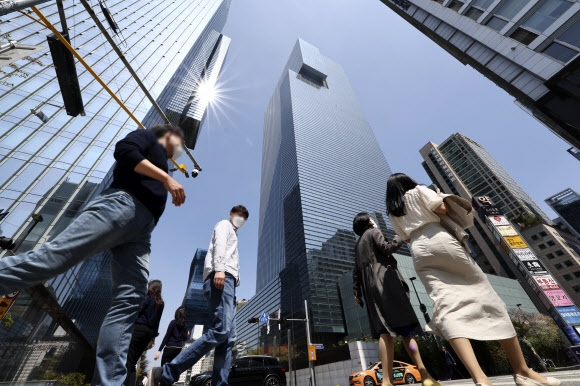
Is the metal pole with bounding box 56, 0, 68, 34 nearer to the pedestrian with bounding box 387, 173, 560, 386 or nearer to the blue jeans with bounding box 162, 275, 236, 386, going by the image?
the blue jeans with bounding box 162, 275, 236, 386

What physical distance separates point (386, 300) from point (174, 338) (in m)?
5.23

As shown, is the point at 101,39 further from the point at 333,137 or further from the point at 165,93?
the point at 333,137

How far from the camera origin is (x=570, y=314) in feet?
42.8

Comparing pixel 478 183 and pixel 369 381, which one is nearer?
pixel 369 381

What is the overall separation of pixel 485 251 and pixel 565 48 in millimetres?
70661

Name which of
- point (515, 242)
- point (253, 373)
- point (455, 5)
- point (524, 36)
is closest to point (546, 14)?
point (524, 36)

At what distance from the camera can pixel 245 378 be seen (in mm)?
9406

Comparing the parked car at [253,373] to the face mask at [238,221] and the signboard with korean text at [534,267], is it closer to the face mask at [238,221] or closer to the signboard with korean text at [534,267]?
the face mask at [238,221]

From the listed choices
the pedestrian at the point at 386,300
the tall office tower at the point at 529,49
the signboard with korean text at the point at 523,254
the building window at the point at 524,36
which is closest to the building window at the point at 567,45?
the tall office tower at the point at 529,49

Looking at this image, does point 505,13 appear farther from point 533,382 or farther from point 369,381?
point 369,381

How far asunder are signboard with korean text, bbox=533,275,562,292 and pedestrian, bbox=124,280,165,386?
18831 millimetres

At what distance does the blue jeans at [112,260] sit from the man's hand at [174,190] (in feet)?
0.68

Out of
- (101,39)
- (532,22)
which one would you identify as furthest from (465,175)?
(101,39)

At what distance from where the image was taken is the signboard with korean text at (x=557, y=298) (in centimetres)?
1315
